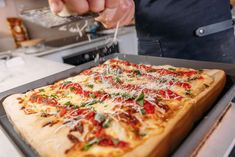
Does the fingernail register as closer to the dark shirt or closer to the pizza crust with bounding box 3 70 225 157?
the pizza crust with bounding box 3 70 225 157

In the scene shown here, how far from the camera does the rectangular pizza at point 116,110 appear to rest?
2.08 feet

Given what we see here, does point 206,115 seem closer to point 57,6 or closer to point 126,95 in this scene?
point 126,95

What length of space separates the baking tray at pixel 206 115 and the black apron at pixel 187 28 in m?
0.21

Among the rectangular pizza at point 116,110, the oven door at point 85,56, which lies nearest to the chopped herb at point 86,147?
the rectangular pizza at point 116,110

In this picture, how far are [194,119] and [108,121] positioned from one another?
304 mm

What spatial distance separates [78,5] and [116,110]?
32cm

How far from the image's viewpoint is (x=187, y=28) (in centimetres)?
Answer: 136

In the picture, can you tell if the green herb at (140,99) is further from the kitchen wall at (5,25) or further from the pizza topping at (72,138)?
the kitchen wall at (5,25)

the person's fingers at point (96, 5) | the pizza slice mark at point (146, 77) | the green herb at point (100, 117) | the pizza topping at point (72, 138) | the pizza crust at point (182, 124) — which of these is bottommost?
the pizza crust at point (182, 124)

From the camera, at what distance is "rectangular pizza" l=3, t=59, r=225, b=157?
0.63m

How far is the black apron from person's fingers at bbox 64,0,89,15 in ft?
2.64

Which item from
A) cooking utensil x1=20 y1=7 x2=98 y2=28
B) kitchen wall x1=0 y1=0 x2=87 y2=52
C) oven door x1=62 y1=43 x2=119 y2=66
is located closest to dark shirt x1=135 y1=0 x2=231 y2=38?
oven door x1=62 y1=43 x2=119 y2=66

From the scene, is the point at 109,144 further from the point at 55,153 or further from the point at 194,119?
the point at 194,119

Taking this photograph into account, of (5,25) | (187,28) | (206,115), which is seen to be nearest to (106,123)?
(206,115)
